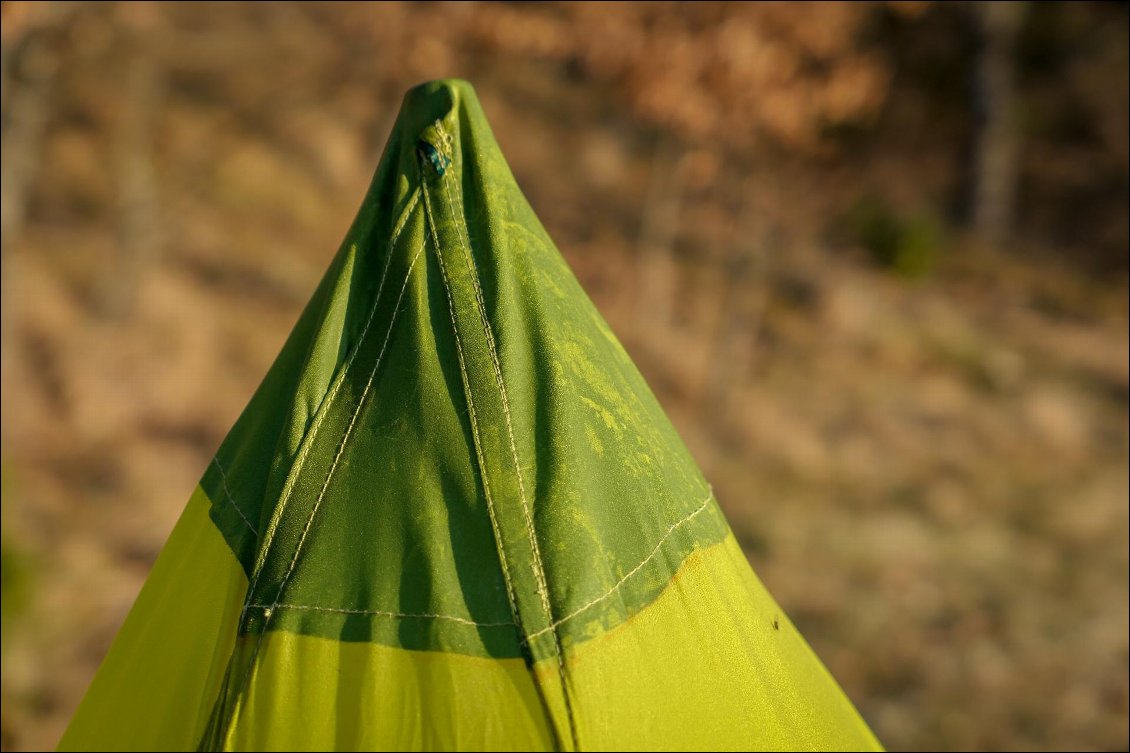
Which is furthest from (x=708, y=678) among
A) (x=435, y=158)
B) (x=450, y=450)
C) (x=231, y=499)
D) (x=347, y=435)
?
(x=435, y=158)

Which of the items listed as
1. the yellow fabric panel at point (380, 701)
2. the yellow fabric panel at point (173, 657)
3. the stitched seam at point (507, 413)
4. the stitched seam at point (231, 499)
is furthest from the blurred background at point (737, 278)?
the yellow fabric panel at point (380, 701)

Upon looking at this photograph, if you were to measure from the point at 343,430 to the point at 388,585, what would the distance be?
0.37 metres

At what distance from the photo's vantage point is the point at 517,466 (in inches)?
82.7

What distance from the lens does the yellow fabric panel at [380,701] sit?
1.97m

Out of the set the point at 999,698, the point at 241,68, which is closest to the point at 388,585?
the point at 999,698

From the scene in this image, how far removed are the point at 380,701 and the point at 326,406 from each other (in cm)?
65

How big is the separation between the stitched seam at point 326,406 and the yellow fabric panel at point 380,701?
0.58 ft

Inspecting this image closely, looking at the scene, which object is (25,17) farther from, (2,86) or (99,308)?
(99,308)

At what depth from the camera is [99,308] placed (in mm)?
12438

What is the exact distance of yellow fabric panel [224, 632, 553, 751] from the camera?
197cm

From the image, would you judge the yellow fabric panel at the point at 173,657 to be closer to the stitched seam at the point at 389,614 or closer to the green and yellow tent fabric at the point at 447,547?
the green and yellow tent fabric at the point at 447,547

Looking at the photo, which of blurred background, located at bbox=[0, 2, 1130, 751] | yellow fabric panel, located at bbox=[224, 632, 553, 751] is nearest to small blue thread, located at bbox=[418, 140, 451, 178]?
yellow fabric panel, located at bbox=[224, 632, 553, 751]

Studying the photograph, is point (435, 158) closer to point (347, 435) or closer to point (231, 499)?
point (347, 435)

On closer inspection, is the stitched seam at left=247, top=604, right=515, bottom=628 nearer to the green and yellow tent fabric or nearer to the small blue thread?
the green and yellow tent fabric
